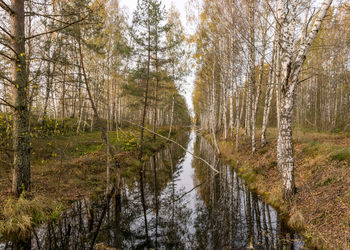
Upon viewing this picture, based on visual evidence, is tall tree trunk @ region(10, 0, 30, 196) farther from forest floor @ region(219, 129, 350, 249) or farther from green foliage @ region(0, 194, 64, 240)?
forest floor @ region(219, 129, 350, 249)

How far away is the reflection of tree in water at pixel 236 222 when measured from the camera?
484cm

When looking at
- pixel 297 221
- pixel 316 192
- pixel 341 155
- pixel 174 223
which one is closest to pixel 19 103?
pixel 174 223

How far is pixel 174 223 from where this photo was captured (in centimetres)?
616

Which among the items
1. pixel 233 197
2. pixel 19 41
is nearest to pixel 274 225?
pixel 233 197

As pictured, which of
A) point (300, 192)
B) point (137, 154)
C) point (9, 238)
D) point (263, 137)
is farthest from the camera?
point (137, 154)

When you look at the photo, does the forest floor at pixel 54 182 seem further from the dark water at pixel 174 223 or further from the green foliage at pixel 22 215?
the dark water at pixel 174 223

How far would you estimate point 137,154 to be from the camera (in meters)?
14.4

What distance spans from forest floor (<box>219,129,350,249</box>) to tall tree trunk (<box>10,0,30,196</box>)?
7.93m

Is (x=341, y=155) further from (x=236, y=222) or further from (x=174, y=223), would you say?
(x=174, y=223)

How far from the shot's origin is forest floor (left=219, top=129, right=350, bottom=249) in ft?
14.2

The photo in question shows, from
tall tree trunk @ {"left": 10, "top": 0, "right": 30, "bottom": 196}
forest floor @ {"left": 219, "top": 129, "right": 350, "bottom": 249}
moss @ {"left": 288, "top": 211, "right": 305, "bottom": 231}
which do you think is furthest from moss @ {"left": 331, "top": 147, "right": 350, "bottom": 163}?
tall tree trunk @ {"left": 10, "top": 0, "right": 30, "bottom": 196}

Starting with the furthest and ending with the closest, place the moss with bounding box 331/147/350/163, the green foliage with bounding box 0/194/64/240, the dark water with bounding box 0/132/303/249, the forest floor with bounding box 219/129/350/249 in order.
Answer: the moss with bounding box 331/147/350/163 < the green foliage with bounding box 0/194/64/240 < the dark water with bounding box 0/132/303/249 < the forest floor with bounding box 219/129/350/249

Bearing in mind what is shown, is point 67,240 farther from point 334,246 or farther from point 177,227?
point 334,246

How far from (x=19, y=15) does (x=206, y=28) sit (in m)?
12.9
